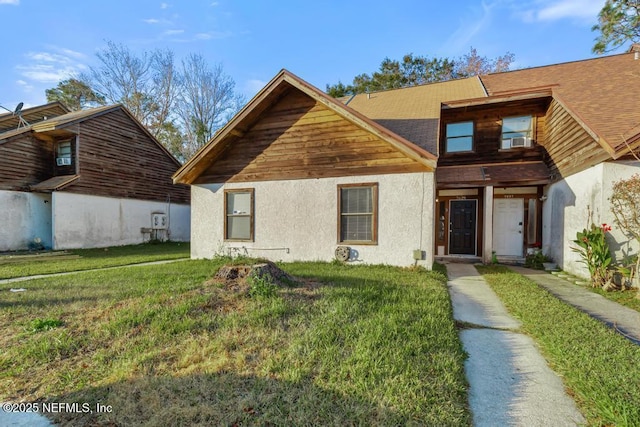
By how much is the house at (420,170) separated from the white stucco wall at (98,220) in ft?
24.9

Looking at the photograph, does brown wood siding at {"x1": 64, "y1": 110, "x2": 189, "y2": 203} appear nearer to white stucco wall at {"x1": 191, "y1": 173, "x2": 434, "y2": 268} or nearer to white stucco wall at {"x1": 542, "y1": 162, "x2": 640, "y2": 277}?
white stucco wall at {"x1": 191, "y1": 173, "x2": 434, "y2": 268}

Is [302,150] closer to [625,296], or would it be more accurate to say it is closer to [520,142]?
[520,142]

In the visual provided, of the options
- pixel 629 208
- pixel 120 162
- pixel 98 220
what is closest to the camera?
pixel 629 208

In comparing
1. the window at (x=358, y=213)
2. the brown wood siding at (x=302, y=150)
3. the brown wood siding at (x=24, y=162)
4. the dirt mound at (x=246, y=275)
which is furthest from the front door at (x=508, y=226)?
the brown wood siding at (x=24, y=162)

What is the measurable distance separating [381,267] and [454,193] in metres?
5.22

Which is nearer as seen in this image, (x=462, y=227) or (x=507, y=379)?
(x=507, y=379)

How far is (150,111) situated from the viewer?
24.2 m

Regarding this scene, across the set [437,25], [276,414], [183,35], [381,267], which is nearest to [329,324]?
[276,414]

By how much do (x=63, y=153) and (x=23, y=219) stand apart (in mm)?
3474

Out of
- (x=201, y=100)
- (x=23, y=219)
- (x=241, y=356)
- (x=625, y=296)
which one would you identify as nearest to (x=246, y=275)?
(x=241, y=356)

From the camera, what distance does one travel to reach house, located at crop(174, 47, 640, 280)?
A: 737 centimetres

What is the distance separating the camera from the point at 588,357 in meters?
2.95

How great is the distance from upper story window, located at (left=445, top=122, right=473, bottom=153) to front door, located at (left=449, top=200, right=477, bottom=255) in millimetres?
1973

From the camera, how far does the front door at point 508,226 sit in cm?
1021
